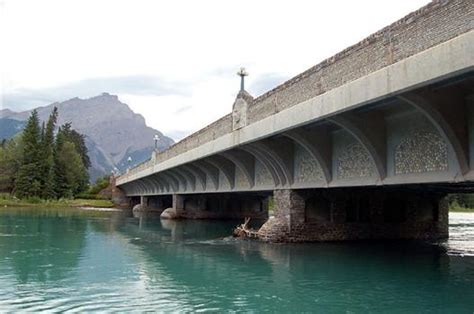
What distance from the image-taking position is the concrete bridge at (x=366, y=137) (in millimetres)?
10750

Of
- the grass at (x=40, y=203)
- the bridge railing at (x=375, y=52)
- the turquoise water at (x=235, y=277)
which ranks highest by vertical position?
the bridge railing at (x=375, y=52)

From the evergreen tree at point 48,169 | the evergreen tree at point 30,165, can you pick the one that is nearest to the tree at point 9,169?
the evergreen tree at point 30,165

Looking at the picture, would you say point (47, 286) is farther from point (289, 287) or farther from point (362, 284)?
point (362, 284)

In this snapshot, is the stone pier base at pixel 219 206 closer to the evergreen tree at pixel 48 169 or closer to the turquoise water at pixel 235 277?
the turquoise water at pixel 235 277

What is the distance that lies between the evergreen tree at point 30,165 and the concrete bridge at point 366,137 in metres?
50.1

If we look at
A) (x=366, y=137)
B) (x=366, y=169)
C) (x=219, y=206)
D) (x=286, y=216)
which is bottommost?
(x=286, y=216)

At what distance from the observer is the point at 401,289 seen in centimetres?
1258

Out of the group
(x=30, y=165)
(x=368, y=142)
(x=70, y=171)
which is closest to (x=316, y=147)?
(x=368, y=142)

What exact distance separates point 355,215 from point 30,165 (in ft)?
207

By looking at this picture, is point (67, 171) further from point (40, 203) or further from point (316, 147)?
point (316, 147)

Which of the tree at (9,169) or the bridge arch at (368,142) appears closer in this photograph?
the bridge arch at (368,142)

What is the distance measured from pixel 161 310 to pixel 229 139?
525 inches

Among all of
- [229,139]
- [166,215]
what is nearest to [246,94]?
[229,139]

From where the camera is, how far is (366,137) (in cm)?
1454
